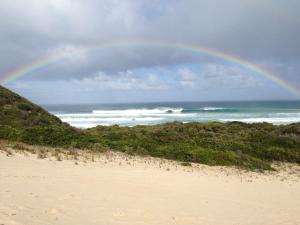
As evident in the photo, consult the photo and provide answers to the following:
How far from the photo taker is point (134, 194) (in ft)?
26.2

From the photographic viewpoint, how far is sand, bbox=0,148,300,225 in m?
5.91

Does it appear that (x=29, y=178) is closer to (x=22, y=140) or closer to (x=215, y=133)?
(x=22, y=140)

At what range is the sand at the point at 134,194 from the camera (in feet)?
A: 19.4

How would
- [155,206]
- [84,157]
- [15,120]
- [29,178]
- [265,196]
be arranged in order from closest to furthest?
[155,206], [29,178], [265,196], [84,157], [15,120]

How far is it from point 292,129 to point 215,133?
603 centimetres

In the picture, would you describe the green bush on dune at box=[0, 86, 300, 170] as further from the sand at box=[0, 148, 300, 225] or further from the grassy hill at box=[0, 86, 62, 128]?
the sand at box=[0, 148, 300, 225]

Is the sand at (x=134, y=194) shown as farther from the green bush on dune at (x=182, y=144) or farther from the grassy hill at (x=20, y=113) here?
the grassy hill at (x=20, y=113)

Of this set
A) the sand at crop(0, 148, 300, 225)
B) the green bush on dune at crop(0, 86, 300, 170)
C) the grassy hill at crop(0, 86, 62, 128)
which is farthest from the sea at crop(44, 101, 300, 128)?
the sand at crop(0, 148, 300, 225)

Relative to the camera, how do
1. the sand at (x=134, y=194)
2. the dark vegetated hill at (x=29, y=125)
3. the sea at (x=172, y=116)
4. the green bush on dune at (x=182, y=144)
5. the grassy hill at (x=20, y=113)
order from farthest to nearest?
the sea at (x=172, y=116) → the grassy hill at (x=20, y=113) → the dark vegetated hill at (x=29, y=125) → the green bush on dune at (x=182, y=144) → the sand at (x=134, y=194)

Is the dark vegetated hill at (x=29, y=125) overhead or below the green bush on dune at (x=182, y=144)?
overhead

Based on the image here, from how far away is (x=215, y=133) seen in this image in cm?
2386

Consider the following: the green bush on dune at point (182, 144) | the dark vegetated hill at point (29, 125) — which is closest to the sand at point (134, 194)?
the green bush on dune at point (182, 144)

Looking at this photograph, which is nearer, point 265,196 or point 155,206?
point 155,206

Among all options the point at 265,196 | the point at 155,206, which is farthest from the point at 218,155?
the point at 155,206
